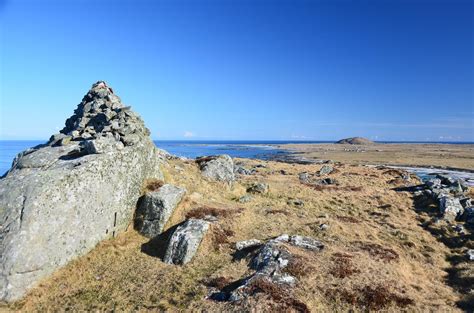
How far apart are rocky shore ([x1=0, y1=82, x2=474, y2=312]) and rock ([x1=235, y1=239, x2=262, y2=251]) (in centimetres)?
9

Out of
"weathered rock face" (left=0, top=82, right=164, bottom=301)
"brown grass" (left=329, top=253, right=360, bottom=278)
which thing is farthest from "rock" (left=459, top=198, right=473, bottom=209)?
"weathered rock face" (left=0, top=82, right=164, bottom=301)

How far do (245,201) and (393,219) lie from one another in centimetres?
1478

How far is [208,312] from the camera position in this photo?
15.1m

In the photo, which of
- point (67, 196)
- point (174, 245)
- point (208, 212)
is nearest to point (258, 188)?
point (208, 212)

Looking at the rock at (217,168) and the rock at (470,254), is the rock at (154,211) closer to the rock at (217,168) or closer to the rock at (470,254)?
the rock at (217,168)

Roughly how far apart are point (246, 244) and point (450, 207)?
2536 cm

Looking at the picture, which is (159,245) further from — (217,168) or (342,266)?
(217,168)

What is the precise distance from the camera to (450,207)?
35125mm

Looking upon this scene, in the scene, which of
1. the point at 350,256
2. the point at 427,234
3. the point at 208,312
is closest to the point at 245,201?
the point at 350,256

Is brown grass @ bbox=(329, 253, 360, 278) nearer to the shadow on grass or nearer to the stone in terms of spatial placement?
the stone

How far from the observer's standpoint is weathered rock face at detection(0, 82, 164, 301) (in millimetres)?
17547

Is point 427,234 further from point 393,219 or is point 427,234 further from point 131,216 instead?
point 131,216

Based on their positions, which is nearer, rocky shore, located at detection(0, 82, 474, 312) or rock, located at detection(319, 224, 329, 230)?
rocky shore, located at detection(0, 82, 474, 312)

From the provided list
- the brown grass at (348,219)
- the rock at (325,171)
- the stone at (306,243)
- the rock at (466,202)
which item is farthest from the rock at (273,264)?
the rock at (325,171)
